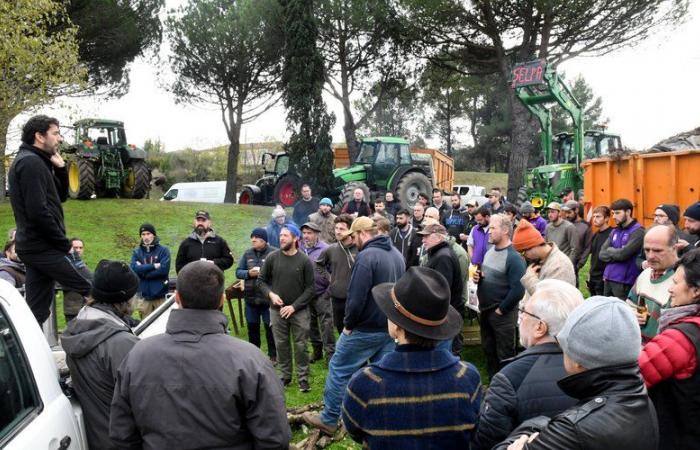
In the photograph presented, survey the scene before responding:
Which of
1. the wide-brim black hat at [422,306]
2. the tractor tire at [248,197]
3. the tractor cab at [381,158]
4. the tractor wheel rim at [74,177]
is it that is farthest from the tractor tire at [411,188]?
the wide-brim black hat at [422,306]

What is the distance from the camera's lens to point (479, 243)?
769cm

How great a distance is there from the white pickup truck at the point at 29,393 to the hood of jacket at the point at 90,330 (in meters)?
0.14

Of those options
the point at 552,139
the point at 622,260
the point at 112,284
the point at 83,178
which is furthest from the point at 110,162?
the point at 112,284

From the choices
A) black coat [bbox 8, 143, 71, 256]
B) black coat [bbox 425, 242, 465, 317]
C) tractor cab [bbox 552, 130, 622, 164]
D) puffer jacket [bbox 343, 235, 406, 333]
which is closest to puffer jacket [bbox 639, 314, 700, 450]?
puffer jacket [bbox 343, 235, 406, 333]

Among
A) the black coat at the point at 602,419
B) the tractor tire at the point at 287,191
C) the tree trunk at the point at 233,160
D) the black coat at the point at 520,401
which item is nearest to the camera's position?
the black coat at the point at 602,419

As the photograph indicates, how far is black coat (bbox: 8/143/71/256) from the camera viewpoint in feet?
11.7

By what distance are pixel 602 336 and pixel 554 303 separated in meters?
0.62

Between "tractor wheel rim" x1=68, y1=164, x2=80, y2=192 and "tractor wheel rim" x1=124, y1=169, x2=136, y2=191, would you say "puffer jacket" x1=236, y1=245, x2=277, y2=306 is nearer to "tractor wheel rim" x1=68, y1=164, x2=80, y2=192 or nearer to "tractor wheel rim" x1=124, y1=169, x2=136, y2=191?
"tractor wheel rim" x1=68, y1=164, x2=80, y2=192

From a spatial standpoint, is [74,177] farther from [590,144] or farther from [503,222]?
[503,222]

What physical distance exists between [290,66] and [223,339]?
1859 centimetres

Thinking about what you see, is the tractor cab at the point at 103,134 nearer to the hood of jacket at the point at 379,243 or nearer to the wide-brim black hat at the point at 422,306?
the hood of jacket at the point at 379,243

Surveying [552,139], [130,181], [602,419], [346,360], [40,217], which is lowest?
[346,360]

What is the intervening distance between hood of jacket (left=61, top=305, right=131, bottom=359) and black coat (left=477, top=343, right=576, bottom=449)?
1.70m

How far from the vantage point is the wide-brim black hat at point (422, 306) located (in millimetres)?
2348
